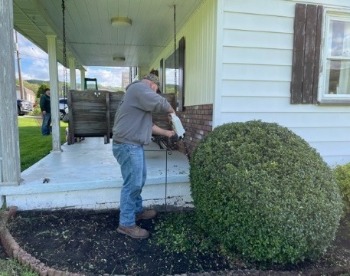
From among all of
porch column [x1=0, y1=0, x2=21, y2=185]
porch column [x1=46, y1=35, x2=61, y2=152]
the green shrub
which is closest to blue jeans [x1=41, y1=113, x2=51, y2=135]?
porch column [x1=46, y1=35, x2=61, y2=152]

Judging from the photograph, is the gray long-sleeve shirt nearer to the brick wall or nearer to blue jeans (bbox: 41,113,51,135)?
the brick wall

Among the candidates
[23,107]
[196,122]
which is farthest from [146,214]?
[23,107]

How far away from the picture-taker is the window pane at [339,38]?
14.3ft

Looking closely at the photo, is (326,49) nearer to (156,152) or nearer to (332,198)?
(332,198)

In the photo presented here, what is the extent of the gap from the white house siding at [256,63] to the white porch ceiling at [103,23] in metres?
1.09

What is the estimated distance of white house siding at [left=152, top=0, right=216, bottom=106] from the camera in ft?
13.7

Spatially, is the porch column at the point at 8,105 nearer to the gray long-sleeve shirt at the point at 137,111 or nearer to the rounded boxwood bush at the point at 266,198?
the gray long-sleeve shirt at the point at 137,111

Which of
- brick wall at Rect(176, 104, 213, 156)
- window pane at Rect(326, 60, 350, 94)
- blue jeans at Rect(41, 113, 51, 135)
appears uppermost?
window pane at Rect(326, 60, 350, 94)

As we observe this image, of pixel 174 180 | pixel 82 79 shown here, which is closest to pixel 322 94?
pixel 174 180

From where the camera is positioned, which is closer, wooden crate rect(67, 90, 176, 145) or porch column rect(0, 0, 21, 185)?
porch column rect(0, 0, 21, 185)

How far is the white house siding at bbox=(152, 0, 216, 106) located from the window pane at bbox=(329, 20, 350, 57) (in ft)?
5.75

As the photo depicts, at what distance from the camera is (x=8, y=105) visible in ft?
11.0

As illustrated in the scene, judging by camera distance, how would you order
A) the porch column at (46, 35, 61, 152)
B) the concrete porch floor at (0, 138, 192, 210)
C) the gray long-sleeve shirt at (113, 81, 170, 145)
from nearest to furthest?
1. the gray long-sleeve shirt at (113, 81, 170, 145)
2. the concrete porch floor at (0, 138, 192, 210)
3. the porch column at (46, 35, 61, 152)

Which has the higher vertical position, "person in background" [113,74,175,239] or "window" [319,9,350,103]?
"window" [319,9,350,103]
